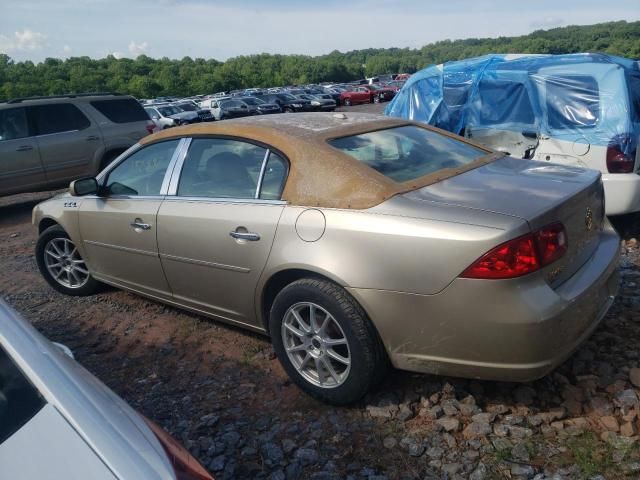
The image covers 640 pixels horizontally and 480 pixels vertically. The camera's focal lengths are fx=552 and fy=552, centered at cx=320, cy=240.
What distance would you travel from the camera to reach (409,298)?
8.39ft

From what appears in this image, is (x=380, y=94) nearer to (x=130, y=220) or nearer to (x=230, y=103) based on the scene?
(x=230, y=103)

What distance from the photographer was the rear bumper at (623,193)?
4.85m

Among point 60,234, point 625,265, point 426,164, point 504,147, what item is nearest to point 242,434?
point 426,164

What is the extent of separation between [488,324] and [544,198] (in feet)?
2.34

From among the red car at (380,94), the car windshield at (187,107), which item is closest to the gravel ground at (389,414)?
the car windshield at (187,107)

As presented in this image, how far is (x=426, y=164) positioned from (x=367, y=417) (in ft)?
4.85

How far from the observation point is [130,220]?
3.92 meters

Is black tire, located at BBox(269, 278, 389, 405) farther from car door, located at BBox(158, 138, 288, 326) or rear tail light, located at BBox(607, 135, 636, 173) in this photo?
rear tail light, located at BBox(607, 135, 636, 173)

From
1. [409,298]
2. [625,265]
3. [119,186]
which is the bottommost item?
[625,265]

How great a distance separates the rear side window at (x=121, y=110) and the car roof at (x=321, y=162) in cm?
671

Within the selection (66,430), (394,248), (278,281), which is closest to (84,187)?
(278,281)

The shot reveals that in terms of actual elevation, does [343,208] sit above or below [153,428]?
above

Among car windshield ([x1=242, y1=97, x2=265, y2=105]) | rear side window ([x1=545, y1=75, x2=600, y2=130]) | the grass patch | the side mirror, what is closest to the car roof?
the side mirror

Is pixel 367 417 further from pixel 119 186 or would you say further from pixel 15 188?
pixel 15 188
